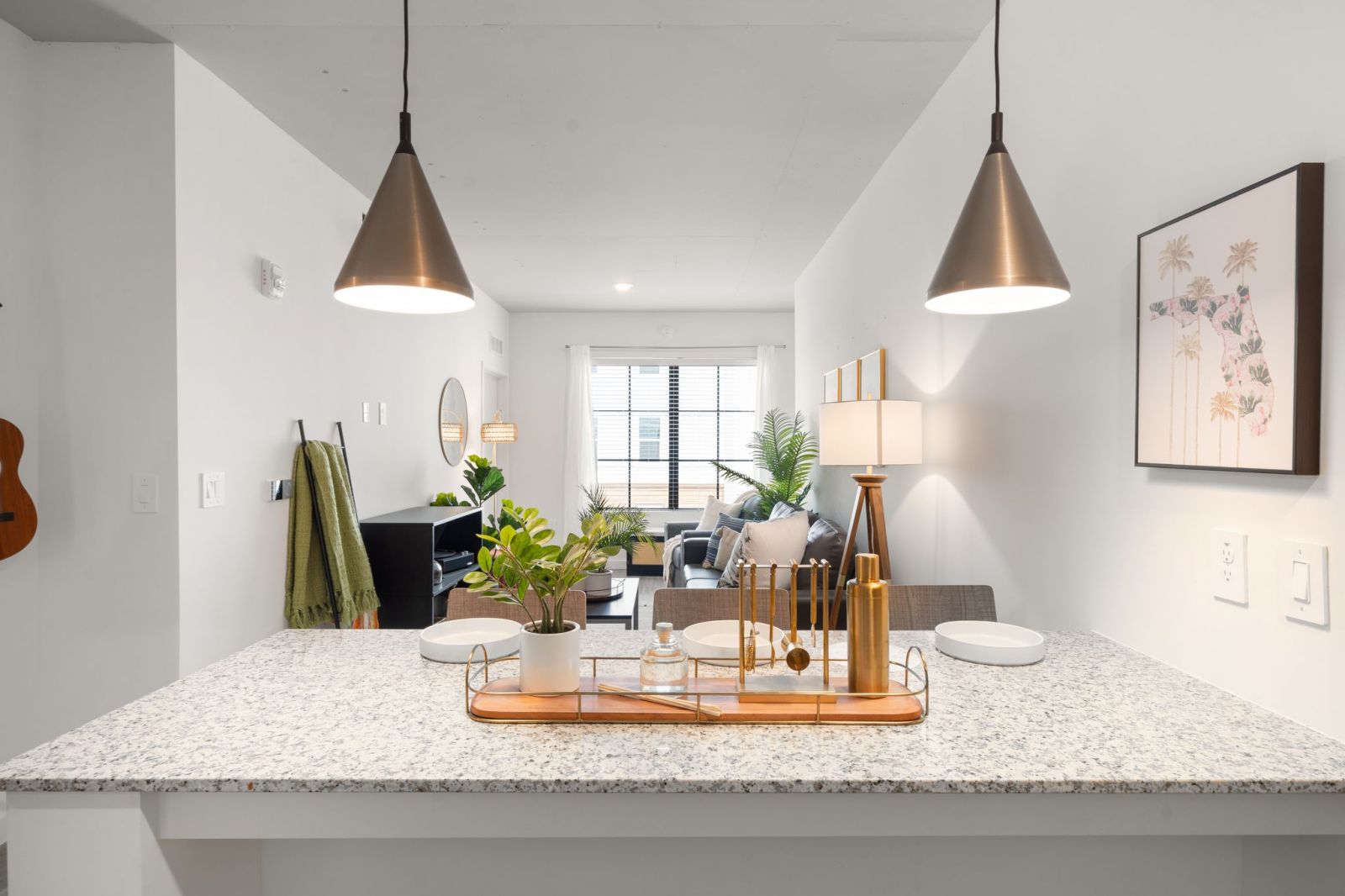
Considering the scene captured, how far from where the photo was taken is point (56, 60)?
2371 millimetres

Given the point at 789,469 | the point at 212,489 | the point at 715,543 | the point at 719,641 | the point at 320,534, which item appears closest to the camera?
the point at 719,641

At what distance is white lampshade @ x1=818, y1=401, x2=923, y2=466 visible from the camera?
8.96 ft

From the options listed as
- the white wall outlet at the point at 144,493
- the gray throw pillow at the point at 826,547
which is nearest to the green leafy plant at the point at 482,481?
the gray throw pillow at the point at 826,547

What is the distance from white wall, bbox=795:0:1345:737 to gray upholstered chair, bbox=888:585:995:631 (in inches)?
5.6

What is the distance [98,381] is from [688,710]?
7.33 feet

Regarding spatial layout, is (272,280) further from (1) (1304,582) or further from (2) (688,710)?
A: (1) (1304,582)

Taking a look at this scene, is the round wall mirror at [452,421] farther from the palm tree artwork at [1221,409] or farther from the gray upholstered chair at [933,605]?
the palm tree artwork at [1221,409]

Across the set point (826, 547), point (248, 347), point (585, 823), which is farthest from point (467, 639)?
point (826, 547)

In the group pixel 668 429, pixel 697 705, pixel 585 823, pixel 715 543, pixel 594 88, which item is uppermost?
pixel 594 88

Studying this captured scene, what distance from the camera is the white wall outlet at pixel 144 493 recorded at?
238 cm

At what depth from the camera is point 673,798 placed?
1045 mm

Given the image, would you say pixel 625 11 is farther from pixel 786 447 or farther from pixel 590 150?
pixel 786 447

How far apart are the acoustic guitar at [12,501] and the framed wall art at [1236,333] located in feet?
9.66

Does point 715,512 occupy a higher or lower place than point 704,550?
higher
